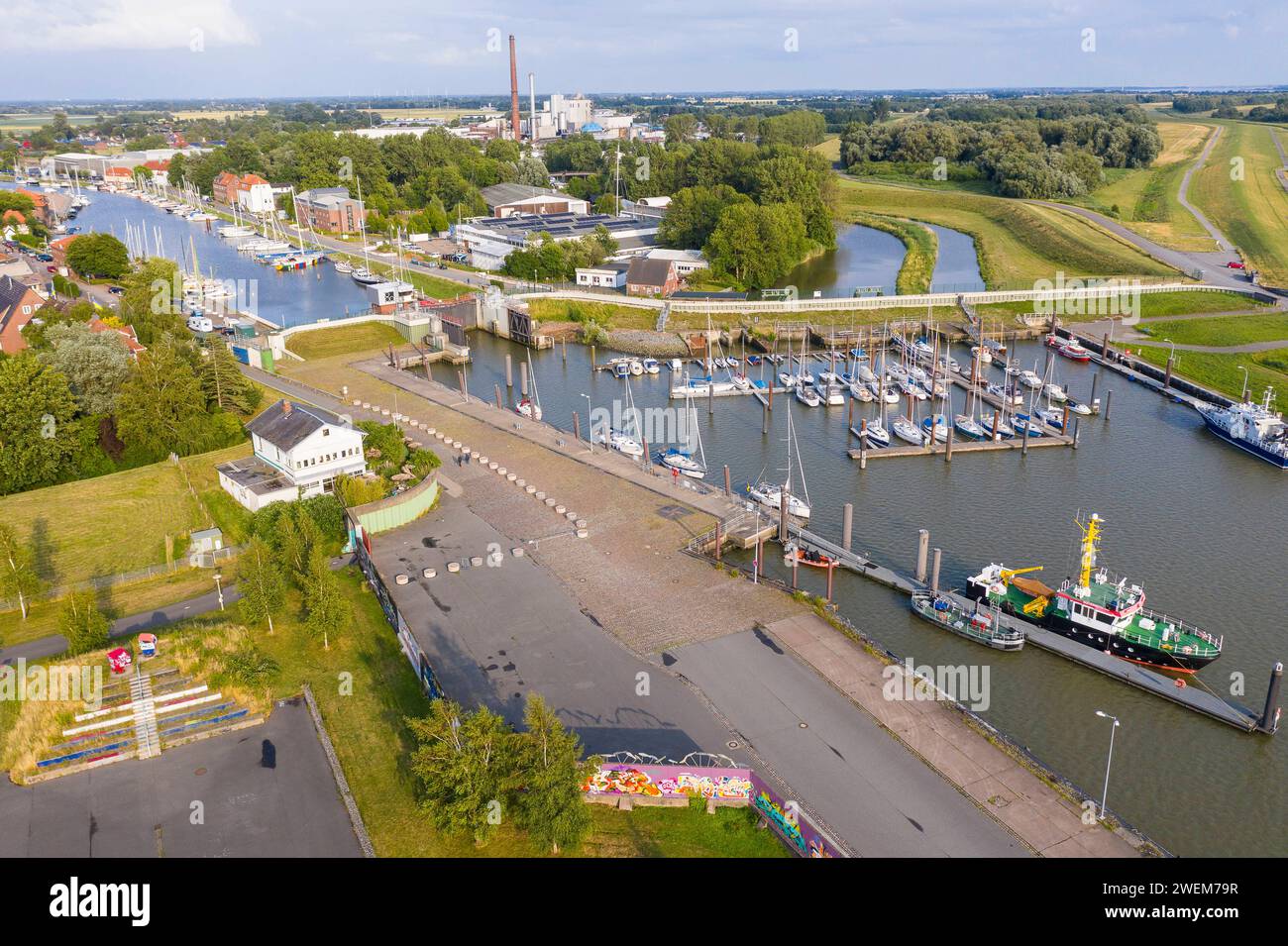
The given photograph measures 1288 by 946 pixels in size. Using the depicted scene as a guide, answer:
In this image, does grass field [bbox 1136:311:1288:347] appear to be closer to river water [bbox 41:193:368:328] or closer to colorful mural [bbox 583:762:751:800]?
colorful mural [bbox 583:762:751:800]

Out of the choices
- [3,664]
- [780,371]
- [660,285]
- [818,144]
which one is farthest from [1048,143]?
[3,664]

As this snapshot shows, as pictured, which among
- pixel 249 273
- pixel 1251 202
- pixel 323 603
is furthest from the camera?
pixel 1251 202

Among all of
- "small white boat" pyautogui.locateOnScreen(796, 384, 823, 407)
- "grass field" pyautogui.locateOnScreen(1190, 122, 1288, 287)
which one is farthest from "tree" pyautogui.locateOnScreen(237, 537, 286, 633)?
"grass field" pyautogui.locateOnScreen(1190, 122, 1288, 287)

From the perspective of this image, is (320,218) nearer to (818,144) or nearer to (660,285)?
(660,285)

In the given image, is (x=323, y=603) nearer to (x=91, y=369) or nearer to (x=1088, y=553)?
(x=1088, y=553)

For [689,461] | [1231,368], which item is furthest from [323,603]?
[1231,368]

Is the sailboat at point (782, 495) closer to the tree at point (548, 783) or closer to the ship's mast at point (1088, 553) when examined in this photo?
the ship's mast at point (1088, 553)
